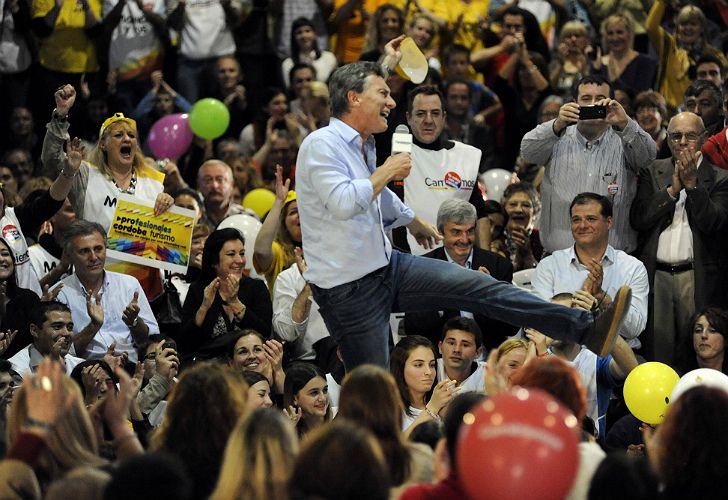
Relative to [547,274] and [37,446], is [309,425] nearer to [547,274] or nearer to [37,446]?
[547,274]

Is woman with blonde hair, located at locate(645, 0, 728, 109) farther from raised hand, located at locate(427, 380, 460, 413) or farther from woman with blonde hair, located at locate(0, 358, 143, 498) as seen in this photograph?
woman with blonde hair, located at locate(0, 358, 143, 498)

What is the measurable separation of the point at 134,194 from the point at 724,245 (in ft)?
12.4

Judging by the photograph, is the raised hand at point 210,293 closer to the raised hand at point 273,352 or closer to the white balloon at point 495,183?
the raised hand at point 273,352

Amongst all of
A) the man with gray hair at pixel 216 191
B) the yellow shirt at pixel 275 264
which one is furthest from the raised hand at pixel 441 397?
the man with gray hair at pixel 216 191

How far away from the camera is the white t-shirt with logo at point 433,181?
9094 millimetres

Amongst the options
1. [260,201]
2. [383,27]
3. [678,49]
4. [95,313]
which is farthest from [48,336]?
[678,49]

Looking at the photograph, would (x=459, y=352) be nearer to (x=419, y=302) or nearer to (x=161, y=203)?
(x=419, y=302)

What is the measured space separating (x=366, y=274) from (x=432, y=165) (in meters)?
3.13

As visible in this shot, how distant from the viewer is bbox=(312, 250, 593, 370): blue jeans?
19.9ft

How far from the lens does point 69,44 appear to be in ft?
39.1

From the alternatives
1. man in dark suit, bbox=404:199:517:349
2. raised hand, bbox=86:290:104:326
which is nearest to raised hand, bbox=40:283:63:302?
raised hand, bbox=86:290:104:326

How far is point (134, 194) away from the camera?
9.02 m

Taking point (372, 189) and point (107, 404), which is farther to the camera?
point (372, 189)

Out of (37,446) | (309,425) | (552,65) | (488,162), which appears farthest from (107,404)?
(552,65)
